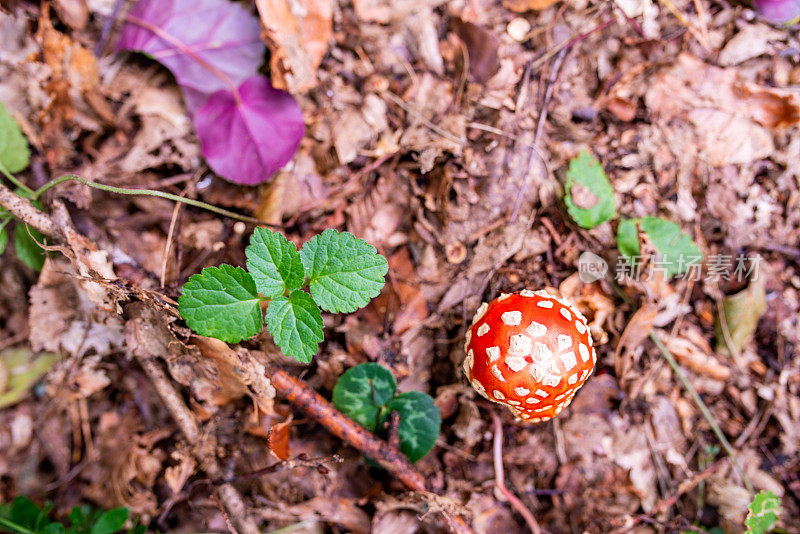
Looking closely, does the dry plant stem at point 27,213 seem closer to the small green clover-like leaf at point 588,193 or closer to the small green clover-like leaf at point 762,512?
the small green clover-like leaf at point 588,193

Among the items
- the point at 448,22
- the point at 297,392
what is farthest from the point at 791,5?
the point at 297,392

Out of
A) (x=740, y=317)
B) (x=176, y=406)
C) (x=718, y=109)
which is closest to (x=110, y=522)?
(x=176, y=406)

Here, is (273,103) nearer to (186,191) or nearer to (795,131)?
(186,191)

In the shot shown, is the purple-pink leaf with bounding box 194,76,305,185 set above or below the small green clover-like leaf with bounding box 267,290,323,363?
above

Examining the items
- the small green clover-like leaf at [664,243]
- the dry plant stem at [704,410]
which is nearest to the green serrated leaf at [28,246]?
the small green clover-like leaf at [664,243]

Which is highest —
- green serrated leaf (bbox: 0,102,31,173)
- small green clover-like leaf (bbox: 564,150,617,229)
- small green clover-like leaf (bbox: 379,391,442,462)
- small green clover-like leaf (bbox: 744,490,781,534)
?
green serrated leaf (bbox: 0,102,31,173)

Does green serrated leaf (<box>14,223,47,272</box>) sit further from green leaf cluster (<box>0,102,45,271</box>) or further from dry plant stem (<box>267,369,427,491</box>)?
dry plant stem (<box>267,369,427,491</box>)

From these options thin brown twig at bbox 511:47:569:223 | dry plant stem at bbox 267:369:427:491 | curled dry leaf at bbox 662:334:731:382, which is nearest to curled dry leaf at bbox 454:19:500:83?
thin brown twig at bbox 511:47:569:223
